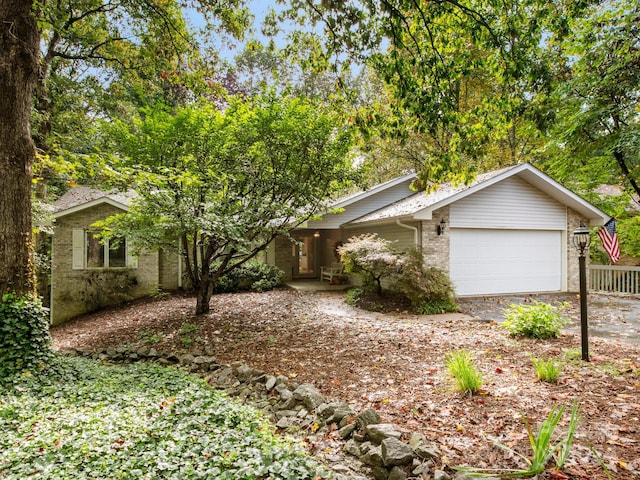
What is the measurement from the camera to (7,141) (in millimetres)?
4777

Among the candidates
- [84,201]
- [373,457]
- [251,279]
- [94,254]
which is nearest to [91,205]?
[84,201]

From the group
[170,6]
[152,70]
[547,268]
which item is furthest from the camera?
[547,268]

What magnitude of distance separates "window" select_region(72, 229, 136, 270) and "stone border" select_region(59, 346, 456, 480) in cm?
916

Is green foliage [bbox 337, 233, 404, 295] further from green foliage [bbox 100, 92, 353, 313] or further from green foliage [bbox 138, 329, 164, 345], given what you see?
green foliage [bbox 138, 329, 164, 345]

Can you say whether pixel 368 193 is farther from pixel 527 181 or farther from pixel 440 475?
pixel 440 475

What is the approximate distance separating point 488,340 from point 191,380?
4864 mm

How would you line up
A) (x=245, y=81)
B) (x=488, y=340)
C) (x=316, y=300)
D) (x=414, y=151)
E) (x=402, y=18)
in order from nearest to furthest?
1. (x=402, y=18)
2. (x=488, y=340)
3. (x=316, y=300)
4. (x=414, y=151)
5. (x=245, y=81)

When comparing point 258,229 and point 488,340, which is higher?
point 258,229

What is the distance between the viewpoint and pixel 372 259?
992 cm

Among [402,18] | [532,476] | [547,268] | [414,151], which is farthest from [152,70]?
[414,151]

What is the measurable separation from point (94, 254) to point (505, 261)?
1411cm

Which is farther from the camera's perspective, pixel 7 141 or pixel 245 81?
pixel 245 81

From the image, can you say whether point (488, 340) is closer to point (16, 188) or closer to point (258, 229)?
point (258, 229)

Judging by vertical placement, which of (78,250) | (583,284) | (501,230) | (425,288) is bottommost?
(425,288)
